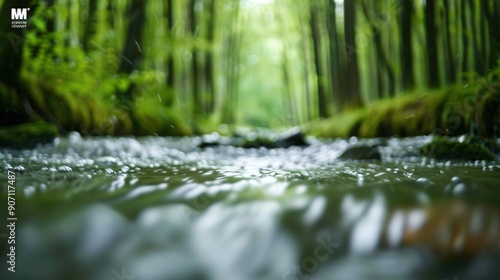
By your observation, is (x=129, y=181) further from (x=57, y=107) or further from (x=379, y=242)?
(x=57, y=107)

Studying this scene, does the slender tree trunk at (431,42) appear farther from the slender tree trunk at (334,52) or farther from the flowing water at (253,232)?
the flowing water at (253,232)

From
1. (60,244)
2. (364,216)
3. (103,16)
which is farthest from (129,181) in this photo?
(103,16)

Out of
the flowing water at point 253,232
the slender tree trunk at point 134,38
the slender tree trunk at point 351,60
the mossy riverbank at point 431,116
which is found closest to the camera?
A: the flowing water at point 253,232

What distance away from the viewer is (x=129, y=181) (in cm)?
168

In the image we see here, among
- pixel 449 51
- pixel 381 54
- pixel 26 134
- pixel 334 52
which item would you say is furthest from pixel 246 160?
pixel 334 52

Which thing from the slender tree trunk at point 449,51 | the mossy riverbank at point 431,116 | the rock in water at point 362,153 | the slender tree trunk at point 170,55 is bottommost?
the rock in water at point 362,153

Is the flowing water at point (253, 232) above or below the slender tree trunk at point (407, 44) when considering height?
below

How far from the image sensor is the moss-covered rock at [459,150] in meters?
2.79

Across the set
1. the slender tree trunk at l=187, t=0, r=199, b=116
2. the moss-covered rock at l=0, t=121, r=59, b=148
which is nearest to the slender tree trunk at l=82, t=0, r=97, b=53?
the moss-covered rock at l=0, t=121, r=59, b=148

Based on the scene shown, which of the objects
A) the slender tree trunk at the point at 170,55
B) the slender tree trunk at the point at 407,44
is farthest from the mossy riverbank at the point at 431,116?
the slender tree trunk at the point at 170,55

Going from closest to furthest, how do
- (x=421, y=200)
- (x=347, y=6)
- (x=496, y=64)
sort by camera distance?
(x=421, y=200)
(x=496, y=64)
(x=347, y=6)

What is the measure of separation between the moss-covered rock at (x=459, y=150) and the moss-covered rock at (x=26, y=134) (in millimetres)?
3348

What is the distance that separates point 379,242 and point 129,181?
1.09 meters

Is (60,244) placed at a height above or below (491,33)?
below
